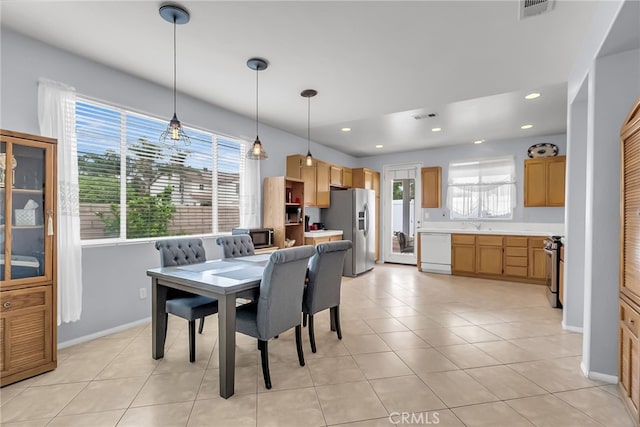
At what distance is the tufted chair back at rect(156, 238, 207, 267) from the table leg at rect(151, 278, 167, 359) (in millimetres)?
280

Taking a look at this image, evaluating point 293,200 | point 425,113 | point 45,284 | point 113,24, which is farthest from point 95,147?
point 425,113

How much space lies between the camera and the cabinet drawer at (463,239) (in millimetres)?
5680

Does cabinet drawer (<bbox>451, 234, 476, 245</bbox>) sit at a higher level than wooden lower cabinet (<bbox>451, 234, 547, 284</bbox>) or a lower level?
higher

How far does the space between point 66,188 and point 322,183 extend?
3860 millimetres

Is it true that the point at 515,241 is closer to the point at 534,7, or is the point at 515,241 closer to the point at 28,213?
the point at 534,7

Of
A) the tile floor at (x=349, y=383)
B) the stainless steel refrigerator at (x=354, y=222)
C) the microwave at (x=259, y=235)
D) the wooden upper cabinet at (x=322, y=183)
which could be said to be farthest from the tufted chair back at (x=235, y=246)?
the stainless steel refrigerator at (x=354, y=222)

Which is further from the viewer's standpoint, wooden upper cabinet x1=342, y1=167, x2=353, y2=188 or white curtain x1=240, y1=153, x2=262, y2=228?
wooden upper cabinet x1=342, y1=167, x2=353, y2=188

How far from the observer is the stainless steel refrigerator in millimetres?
5742

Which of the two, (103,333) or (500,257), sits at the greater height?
(500,257)

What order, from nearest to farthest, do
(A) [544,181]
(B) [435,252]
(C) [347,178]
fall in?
(A) [544,181]
(B) [435,252]
(C) [347,178]

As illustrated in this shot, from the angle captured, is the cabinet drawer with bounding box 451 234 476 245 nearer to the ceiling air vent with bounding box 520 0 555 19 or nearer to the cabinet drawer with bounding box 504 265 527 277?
the cabinet drawer with bounding box 504 265 527 277

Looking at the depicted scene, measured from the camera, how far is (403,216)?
714 cm

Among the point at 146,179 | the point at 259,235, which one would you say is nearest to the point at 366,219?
the point at 259,235

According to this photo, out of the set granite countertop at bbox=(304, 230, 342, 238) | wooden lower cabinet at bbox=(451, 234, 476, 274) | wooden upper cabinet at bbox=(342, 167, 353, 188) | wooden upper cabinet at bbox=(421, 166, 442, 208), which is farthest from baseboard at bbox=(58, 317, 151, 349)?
wooden upper cabinet at bbox=(421, 166, 442, 208)
